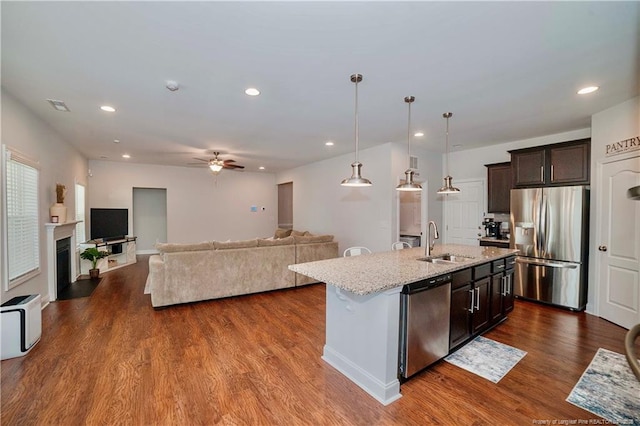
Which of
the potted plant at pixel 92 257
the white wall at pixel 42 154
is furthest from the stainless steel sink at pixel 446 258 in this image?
the potted plant at pixel 92 257

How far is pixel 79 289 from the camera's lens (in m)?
5.02

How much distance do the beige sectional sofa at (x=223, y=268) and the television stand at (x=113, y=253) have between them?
7.98 feet

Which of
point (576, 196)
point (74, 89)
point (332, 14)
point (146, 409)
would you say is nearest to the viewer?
point (332, 14)

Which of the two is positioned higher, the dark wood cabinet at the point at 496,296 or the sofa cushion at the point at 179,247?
the sofa cushion at the point at 179,247

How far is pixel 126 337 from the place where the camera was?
3.18 metres

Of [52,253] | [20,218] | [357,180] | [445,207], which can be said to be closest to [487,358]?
[357,180]

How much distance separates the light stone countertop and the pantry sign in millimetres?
2012

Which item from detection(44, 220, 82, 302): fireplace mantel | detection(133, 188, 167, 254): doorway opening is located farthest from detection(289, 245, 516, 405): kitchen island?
detection(133, 188, 167, 254): doorway opening

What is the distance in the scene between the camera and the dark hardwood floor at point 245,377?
6.57ft

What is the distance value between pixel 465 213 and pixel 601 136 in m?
2.54

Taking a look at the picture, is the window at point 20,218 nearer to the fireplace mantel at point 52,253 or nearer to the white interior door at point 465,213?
the fireplace mantel at point 52,253

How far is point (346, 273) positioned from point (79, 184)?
6.88 metres

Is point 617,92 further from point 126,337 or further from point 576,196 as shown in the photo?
point 126,337

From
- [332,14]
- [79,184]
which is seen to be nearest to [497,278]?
[332,14]
